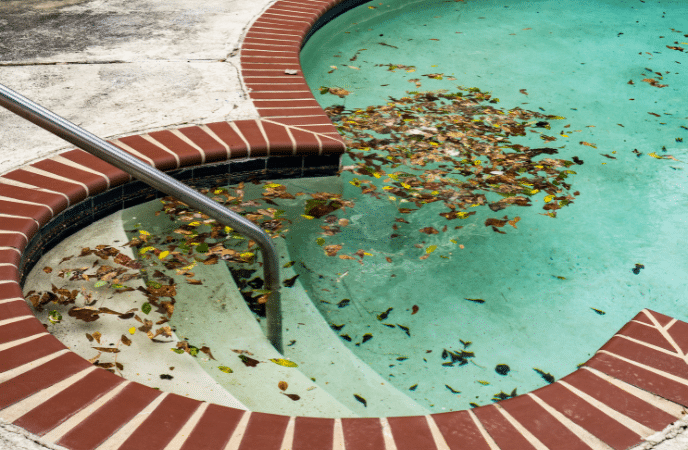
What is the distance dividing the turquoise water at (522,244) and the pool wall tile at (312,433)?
0.55 m

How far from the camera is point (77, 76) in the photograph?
309 centimetres

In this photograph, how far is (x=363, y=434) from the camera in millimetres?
1423

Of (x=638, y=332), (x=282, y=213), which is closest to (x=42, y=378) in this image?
(x=282, y=213)

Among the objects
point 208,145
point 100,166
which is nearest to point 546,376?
point 208,145

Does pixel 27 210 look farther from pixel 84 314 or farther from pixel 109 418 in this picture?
pixel 109 418

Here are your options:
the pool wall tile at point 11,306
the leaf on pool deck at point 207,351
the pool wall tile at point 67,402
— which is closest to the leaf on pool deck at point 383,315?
the leaf on pool deck at point 207,351

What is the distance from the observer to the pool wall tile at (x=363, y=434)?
139 centimetres

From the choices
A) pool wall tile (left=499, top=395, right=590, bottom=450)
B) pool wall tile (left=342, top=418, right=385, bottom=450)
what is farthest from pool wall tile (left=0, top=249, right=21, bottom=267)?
pool wall tile (left=499, top=395, right=590, bottom=450)

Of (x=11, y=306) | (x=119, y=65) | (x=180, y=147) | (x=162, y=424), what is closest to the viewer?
(x=162, y=424)

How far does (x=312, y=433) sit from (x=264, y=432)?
0.12 metres

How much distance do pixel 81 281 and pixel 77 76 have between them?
1.51 meters

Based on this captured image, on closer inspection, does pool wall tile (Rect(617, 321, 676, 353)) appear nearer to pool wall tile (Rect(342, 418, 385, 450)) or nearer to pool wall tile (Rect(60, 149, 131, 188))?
pool wall tile (Rect(342, 418, 385, 450))

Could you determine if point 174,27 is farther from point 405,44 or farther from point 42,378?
point 42,378

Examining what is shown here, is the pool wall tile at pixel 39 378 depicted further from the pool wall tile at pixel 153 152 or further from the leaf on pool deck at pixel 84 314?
the pool wall tile at pixel 153 152
